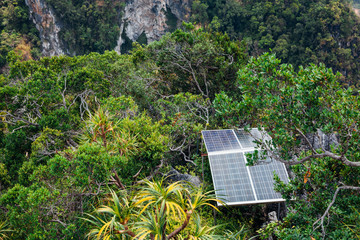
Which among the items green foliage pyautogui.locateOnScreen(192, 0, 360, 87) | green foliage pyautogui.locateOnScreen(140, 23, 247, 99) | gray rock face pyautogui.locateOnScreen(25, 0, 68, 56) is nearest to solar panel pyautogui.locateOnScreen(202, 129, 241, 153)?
green foliage pyautogui.locateOnScreen(140, 23, 247, 99)

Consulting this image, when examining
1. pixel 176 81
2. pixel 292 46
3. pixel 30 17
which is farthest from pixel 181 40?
pixel 30 17

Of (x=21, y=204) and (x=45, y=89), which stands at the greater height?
(x=45, y=89)

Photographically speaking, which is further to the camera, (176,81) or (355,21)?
(355,21)

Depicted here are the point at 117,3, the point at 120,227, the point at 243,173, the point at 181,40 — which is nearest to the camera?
the point at 120,227

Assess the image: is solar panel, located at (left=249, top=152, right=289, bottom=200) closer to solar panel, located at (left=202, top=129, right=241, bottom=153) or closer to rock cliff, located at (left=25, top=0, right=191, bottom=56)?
solar panel, located at (left=202, top=129, right=241, bottom=153)

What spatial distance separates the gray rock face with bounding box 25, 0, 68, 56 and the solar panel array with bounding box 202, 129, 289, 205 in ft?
157

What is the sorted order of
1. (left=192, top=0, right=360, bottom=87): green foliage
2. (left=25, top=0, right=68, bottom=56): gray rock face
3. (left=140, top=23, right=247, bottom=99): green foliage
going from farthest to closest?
(left=25, top=0, right=68, bottom=56): gray rock face < (left=192, top=0, right=360, bottom=87): green foliage < (left=140, top=23, right=247, bottom=99): green foliage

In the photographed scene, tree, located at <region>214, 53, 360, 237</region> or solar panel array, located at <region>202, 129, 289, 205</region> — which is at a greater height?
tree, located at <region>214, 53, 360, 237</region>

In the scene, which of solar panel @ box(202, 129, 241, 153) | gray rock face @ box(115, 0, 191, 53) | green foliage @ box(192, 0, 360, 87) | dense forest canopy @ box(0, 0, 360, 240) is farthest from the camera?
gray rock face @ box(115, 0, 191, 53)

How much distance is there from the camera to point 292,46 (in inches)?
1577

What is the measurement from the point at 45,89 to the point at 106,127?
4.47 metres

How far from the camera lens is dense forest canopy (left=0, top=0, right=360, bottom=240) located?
14.9ft

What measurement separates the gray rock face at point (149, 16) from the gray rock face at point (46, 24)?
11801mm

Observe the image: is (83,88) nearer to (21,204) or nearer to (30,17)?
(21,204)
